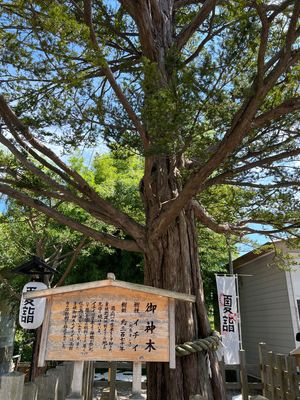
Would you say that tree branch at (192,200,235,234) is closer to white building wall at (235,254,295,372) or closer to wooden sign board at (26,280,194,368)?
wooden sign board at (26,280,194,368)

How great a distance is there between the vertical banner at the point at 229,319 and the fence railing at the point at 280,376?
2.80 metres

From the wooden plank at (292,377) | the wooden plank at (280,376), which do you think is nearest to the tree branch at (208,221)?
the wooden plank at (292,377)

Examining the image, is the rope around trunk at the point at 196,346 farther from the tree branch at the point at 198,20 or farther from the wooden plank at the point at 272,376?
the tree branch at the point at 198,20

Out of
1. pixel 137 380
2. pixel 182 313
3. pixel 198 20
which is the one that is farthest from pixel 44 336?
pixel 198 20

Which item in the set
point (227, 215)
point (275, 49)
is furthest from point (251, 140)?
point (227, 215)

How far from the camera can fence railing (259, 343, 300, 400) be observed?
16.5 ft

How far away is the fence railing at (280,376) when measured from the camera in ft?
16.5

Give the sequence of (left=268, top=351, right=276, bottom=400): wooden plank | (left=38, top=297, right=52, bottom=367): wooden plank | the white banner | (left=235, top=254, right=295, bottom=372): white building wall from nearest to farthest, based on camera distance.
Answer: (left=38, top=297, right=52, bottom=367): wooden plank, the white banner, (left=268, top=351, right=276, bottom=400): wooden plank, (left=235, top=254, right=295, bottom=372): white building wall

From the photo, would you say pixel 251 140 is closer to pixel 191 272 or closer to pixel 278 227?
pixel 278 227

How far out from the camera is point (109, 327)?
248cm

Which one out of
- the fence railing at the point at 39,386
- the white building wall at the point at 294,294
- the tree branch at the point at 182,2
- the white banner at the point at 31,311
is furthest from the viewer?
the white building wall at the point at 294,294

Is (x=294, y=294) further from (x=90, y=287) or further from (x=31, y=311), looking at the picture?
(x=90, y=287)

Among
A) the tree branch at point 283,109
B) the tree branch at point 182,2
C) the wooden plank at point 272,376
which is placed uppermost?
the tree branch at point 182,2

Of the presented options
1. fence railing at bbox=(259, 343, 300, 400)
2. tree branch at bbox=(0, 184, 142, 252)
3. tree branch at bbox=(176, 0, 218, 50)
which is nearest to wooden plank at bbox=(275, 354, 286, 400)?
fence railing at bbox=(259, 343, 300, 400)
